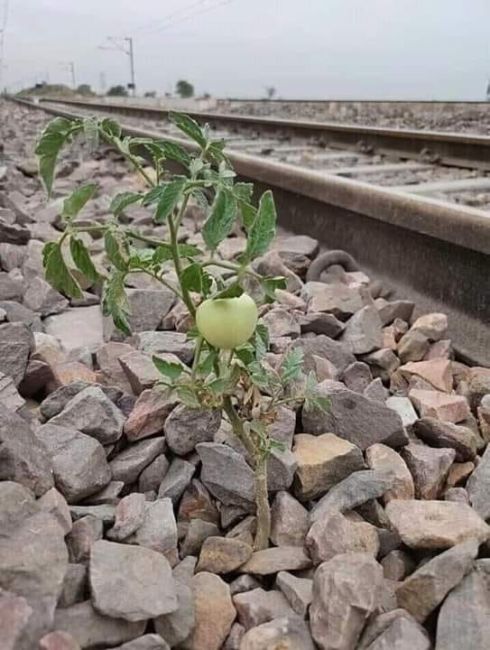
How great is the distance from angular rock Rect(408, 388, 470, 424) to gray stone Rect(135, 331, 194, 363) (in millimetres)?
606

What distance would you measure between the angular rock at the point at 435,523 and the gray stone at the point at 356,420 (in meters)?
0.23

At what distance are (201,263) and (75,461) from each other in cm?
50

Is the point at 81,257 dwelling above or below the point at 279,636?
above

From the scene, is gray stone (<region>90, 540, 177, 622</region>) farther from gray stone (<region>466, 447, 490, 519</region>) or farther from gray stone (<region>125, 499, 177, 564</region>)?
gray stone (<region>466, 447, 490, 519</region>)

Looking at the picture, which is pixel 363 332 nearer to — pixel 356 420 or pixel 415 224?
pixel 356 420

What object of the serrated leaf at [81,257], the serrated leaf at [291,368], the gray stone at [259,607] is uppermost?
the serrated leaf at [81,257]

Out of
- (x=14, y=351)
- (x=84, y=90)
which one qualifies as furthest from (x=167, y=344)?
(x=84, y=90)

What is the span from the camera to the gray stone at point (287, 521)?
1.32 meters

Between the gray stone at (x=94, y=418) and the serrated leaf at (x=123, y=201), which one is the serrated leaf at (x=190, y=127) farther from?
the gray stone at (x=94, y=418)

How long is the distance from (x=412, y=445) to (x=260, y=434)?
535 mm

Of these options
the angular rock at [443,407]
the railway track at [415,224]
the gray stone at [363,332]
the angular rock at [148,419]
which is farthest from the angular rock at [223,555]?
the railway track at [415,224]

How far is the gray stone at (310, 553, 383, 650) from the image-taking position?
3.44 feet

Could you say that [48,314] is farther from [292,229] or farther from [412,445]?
[292,229]

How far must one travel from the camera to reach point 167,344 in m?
1.92
